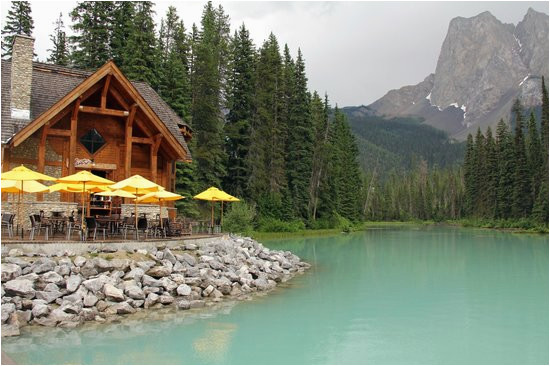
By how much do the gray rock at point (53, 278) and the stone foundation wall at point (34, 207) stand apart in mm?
5631

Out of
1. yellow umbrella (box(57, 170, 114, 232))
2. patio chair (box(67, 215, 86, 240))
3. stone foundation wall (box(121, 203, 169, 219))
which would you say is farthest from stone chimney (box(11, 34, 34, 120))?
patio chair (box(67, 215, 86, 240))

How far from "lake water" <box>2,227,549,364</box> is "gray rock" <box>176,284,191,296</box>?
1.04 m

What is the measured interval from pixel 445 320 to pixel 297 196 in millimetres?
40656

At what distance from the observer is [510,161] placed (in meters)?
74.9

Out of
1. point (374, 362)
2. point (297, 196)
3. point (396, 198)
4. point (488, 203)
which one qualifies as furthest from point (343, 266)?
point (396, 198)

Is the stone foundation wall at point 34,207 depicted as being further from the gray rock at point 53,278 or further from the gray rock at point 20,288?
the gray rock at point 20,288

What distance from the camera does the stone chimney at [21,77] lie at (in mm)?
21391

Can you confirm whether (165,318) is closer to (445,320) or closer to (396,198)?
(445,320)

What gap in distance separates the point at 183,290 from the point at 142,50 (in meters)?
27.8

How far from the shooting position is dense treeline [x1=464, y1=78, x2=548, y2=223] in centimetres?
6862

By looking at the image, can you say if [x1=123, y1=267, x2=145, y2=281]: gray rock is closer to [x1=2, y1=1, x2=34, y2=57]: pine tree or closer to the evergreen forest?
the evergreen forest

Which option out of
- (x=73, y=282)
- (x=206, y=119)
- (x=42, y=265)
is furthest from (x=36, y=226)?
(x=206, y=119)

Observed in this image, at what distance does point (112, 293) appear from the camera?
14.9 metres

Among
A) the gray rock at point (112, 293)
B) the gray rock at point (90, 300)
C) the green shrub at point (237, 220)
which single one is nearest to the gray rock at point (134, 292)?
the gray rock at point (112, 293)
